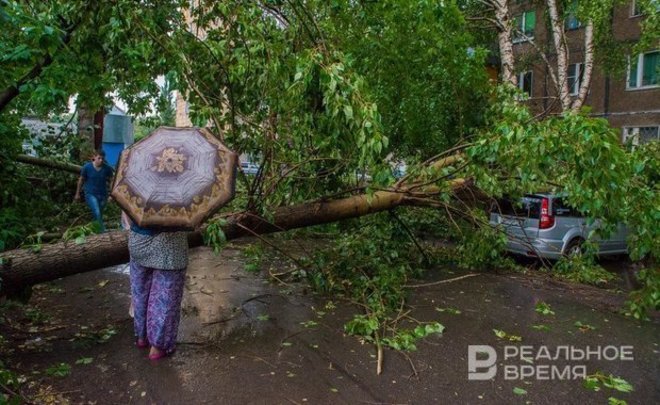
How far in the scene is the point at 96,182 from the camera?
889 cm

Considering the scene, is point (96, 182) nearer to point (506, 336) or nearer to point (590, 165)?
point (506, 336)

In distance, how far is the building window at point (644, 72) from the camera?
21078 mm

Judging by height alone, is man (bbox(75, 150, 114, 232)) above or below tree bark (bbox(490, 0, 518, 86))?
below

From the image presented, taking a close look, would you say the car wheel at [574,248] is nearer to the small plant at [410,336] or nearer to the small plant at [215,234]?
the small plant at [410,336]

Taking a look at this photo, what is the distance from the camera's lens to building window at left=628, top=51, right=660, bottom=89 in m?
21.1

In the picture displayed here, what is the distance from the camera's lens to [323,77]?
14.8 ft

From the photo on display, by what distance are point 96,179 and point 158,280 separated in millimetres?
5458

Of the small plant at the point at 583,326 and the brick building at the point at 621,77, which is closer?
the small plant at the point at 583,326

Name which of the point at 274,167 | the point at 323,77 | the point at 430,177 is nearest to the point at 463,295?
the point at 430,177

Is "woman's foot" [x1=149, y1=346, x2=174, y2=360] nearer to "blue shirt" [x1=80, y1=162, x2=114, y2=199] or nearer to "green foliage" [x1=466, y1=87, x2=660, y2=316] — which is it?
"green foliage" [x1=466, y1=87, x2=660, y2=316]

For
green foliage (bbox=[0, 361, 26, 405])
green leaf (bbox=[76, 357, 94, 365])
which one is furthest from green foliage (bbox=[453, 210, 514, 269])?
green foliage (bbox=[0, 361, 26, 405])

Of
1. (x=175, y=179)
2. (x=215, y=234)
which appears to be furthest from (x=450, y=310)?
(x=175, y=179)

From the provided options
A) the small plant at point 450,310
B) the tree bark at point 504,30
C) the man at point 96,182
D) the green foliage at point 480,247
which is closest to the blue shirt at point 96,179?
the man at point 96,182

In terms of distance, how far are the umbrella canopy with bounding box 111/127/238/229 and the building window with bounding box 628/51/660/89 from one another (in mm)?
22085
